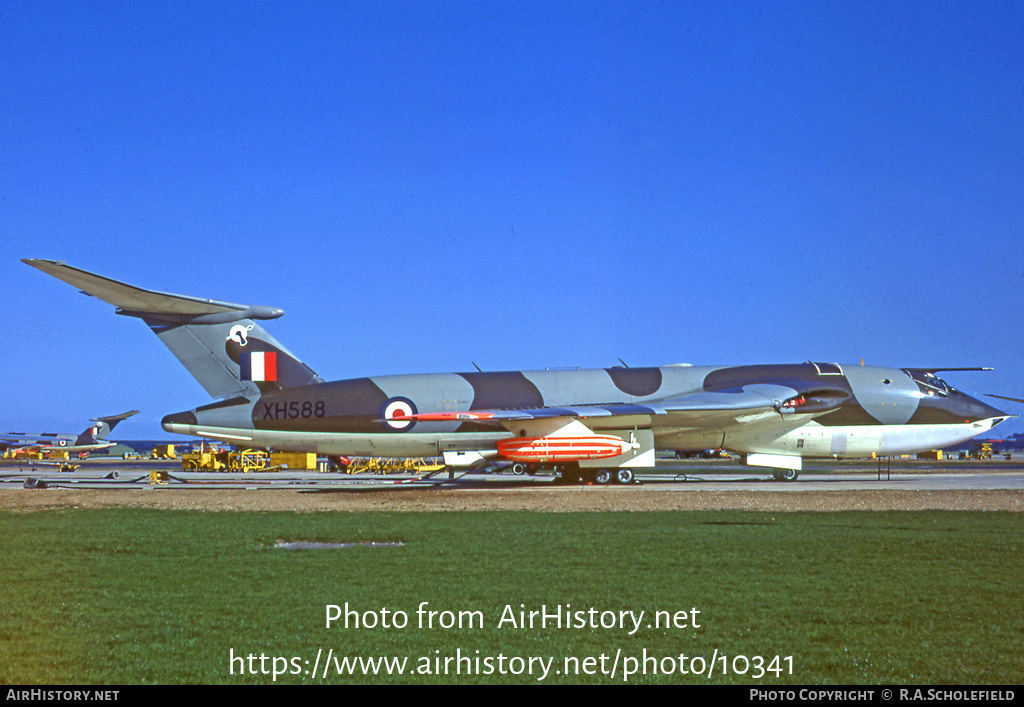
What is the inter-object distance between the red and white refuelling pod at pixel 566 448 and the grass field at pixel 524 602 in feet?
45.7

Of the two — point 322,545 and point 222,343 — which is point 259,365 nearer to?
point 222,343

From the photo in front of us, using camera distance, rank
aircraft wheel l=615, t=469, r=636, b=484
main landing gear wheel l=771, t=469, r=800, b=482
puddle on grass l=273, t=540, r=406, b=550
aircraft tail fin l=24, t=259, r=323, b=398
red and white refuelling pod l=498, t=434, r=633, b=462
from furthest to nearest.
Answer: main landing gear wheel l=771, t=469, r=800, b=482
aircraft wheel l=615, t=469, r=636, b=484
red and white refuelling pod l=498, t=434, r=633, b=462
aircraft tail fin l=24, t=259, r=323, b=398
puddle on grass l=273, t=540, r=406, b=550

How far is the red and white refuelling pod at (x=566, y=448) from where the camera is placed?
28.6 m

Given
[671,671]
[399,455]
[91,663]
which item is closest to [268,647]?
[91,663]

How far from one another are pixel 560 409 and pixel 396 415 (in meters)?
5.57

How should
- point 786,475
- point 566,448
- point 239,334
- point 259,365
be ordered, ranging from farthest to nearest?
point 786,475, point 259,365, point 239,334, point 566,448

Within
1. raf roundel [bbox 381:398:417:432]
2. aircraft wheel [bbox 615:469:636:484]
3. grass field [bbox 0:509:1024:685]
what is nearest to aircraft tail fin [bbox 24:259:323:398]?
raf roundel [bbox 381:398:417:432]

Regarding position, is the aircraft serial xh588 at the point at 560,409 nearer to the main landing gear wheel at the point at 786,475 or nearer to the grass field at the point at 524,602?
the main landing gear wheel at the point at 786,475

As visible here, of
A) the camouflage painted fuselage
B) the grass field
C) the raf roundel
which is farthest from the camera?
the raf roundel

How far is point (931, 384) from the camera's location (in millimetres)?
31562

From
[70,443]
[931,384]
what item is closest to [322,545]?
[931,384]

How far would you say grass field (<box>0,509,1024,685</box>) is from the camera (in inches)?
237

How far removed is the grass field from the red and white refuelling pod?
1394cm

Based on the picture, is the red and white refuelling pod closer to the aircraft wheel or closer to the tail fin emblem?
the aircraft wheel
